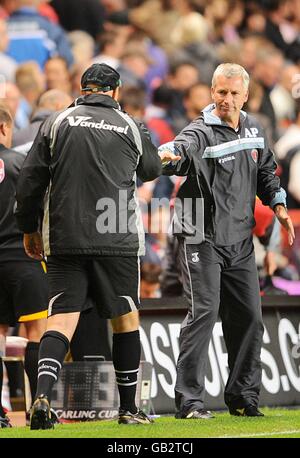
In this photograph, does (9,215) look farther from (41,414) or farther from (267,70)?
(267,70)

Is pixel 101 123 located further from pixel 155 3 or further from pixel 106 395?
pixel 155 3

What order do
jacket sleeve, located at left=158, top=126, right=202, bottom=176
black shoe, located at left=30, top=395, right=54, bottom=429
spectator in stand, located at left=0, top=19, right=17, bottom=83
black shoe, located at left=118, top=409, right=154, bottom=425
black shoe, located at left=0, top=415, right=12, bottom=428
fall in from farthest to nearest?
spectator in stand, located at left=0, top=19, right=17, bottom=83 → jacket sleeve, located at left=158, top=126, right=202, bottom=176 → black shoe, located at left=0, top=415, right=12, bottom=428 → black shoe, located at left=118, top=409, right=154, bottom=425 → black shoe, located at left=30, top=395, right=54, bottom=429

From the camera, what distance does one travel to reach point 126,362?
7.64m

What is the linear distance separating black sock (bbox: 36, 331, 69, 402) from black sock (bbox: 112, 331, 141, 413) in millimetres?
425

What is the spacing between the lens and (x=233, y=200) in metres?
8.33

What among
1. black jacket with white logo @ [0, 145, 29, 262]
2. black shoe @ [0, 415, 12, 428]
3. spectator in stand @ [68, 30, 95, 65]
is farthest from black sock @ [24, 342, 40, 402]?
spectator in stand @ [68, 30, 95, 65]

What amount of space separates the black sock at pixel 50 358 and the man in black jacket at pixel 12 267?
1018 millimetres

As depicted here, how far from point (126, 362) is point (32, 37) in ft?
25.6

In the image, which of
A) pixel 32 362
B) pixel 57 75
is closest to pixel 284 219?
pixel 32 362

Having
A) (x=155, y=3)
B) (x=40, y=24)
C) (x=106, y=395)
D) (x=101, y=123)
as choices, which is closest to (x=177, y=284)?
A: (x=106, y=395)

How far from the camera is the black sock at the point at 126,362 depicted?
762 centimetres

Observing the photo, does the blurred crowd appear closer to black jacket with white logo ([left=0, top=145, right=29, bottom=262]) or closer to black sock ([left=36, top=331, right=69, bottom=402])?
black jacket with white logo ([left=0, top=145, right=29, bottom=262])

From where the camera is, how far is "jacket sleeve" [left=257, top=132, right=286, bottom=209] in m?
8.48

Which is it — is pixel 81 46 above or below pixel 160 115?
above
